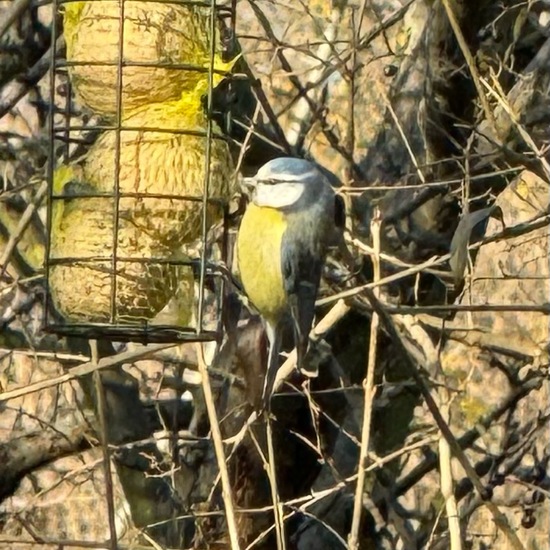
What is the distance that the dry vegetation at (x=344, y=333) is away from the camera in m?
3.68

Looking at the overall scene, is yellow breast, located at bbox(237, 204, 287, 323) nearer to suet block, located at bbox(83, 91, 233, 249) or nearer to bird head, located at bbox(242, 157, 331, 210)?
bird head, located at bbox(242, 157, 331, 210)

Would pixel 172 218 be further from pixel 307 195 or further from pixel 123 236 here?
pixel 307 195

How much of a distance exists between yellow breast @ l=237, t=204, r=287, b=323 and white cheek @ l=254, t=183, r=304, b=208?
0.19ft

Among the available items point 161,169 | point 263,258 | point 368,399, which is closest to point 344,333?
point 263,258

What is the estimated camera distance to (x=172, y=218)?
2.56m

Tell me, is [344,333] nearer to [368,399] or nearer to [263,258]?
[263,258]

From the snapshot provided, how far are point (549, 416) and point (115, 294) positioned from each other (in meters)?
1.82

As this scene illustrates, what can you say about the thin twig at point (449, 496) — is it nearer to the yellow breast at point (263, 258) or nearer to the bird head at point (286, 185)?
the yellow breast at point (263, 258)

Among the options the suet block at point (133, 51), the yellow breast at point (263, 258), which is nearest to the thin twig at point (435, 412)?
the yellow breast at point (263, 258)

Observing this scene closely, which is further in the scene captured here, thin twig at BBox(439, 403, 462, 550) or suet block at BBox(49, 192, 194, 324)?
thin twig at BBox(439, 403, 462, 550)

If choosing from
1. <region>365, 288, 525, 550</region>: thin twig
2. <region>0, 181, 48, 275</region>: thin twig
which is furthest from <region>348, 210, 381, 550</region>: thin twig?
<region>0, 181, 48, 275</region>: thin twig

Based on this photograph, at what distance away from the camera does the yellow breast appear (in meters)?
3.10

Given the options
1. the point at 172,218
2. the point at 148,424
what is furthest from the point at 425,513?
the point at 172,218

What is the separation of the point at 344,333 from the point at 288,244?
1.00m
